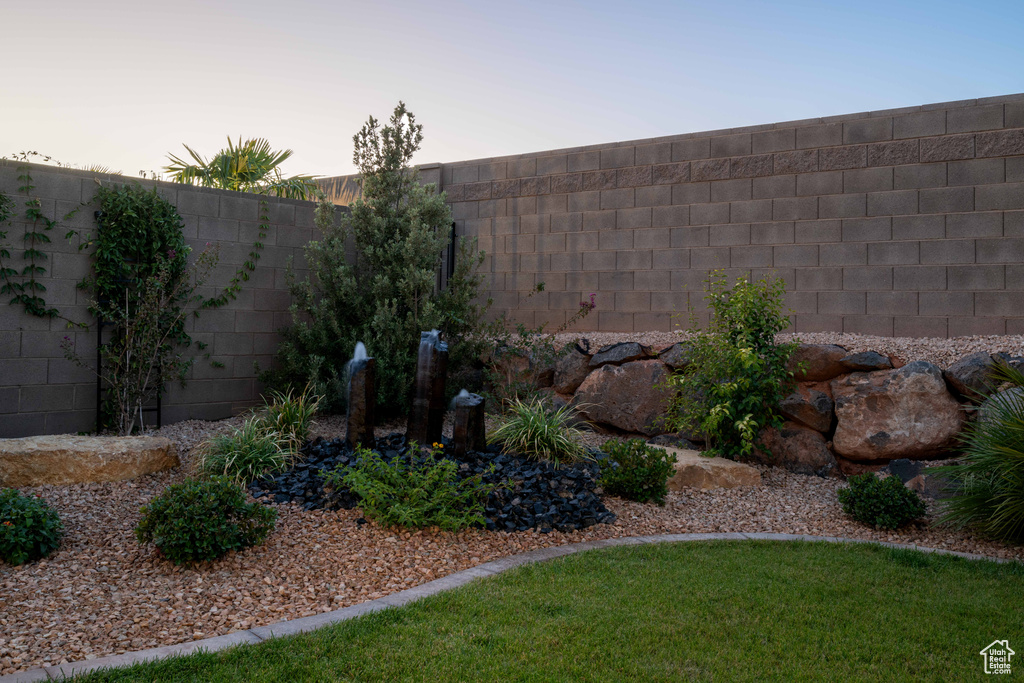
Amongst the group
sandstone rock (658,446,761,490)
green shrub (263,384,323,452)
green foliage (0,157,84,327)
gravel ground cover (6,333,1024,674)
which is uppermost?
green foliage (0,157,84,327)

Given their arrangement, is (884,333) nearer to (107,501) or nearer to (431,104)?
(431,104)

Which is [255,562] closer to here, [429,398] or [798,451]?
[429,398]

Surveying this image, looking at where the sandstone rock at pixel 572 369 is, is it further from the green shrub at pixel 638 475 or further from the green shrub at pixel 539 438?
the green shrub at pixel 638 475

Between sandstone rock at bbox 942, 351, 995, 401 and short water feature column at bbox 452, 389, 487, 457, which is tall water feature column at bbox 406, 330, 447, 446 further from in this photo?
sandstone rock at bbox 942, 351, 995, 401

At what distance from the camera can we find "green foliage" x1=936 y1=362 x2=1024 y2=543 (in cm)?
445

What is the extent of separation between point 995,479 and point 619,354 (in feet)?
11.9

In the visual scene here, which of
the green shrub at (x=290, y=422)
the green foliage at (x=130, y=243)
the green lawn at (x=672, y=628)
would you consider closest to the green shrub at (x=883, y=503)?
the green lawn at (x=672, y=628)

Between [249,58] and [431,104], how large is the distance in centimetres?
222

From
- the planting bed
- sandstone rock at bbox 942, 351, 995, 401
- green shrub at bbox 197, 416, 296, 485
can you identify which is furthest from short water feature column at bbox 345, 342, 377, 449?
sandstone rock at bbox 942, 351, 995, 401

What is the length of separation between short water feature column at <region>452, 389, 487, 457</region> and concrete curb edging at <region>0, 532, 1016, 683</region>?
A: 4.88 feet

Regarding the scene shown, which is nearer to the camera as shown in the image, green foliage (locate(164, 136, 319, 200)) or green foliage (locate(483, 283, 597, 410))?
green foliage (locate(483, 283, 597, 410))

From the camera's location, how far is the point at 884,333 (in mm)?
6840

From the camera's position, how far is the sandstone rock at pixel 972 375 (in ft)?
19.1

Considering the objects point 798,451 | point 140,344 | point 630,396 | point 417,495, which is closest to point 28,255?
point 140,344
